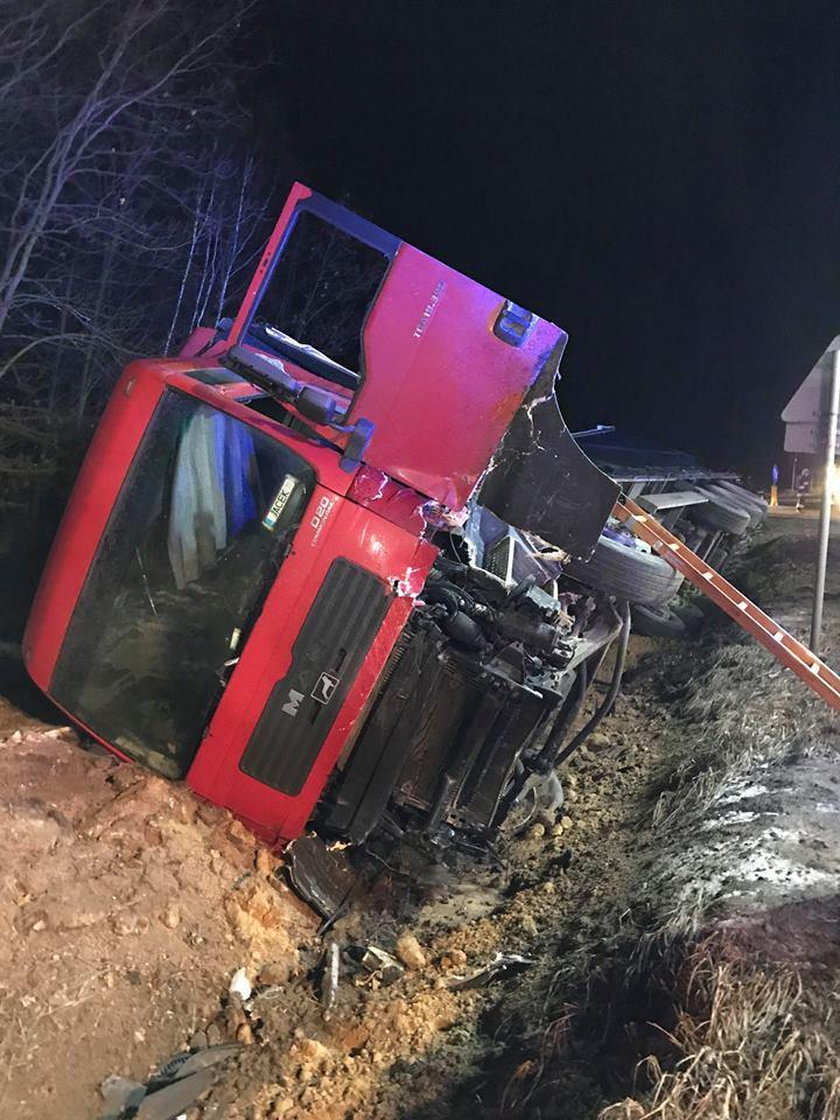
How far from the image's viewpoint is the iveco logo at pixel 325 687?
133 inches

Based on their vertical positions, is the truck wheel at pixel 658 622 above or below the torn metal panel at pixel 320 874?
above

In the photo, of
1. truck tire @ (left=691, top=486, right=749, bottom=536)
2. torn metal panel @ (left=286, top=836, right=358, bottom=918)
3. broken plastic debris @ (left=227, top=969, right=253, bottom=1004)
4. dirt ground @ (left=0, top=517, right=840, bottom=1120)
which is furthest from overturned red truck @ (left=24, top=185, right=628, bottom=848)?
truck tire @ (left=691, top=486, right=749, bottom=536)

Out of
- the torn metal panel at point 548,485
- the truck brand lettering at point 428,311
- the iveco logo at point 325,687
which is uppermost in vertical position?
the truck brand lettering at point 428,311

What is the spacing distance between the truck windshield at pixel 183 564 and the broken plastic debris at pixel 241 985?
0.91 meters

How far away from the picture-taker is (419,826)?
12.3ft

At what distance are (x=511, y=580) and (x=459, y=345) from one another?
1.13 m

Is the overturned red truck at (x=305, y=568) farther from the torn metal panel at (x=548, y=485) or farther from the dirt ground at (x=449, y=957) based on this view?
the dirt ground at (x=449, y=957)

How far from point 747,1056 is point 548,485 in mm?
2352

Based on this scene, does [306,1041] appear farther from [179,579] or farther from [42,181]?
[42,181]

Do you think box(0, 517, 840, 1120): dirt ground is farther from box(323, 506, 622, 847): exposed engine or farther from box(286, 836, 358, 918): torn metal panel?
box(323, 506, 622, 847): exposed engine

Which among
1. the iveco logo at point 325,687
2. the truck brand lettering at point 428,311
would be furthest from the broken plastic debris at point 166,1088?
the truck brand lettering at point 428,311

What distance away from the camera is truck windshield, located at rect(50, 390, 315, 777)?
132 inches

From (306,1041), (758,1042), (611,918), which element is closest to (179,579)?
(306,1041)

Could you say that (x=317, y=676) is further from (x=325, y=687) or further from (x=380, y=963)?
(x=380, y=963)
